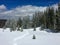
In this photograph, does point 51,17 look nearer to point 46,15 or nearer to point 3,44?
point 46,15

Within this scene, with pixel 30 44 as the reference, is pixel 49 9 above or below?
above

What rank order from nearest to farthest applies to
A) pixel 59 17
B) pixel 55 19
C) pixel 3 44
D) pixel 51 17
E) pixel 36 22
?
pixel 3 44 < pixel 59 17 < pixel 55 19 < pixel 51 17 < pixel 36 22

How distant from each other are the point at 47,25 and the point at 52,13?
3784mm

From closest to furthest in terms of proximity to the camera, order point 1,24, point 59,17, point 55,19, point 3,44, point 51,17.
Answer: point 3,44 → point 59,17 → point 55,19 → point 51,17 → point 1,24

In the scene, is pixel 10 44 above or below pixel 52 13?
below

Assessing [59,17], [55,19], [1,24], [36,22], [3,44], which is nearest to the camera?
[3,44]

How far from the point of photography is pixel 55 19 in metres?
45.6

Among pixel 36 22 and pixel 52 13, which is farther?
pixel 36 22

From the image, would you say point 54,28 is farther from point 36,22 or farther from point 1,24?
point 1,24

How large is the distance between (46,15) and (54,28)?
9.10 m

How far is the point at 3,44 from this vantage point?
17.4 meters

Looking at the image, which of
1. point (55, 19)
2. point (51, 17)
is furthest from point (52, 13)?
point (55, 19)

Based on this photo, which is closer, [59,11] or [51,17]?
[59,11]

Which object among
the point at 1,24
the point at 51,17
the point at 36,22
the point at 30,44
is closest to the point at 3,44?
the point at 30,44
